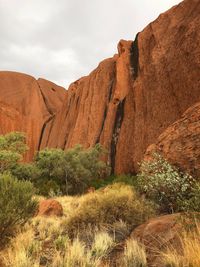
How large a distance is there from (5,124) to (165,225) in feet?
172

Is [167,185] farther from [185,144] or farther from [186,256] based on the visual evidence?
[186,256]

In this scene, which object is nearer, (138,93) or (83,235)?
(83,235)

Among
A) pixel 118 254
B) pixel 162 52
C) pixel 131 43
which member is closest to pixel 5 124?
pixel 131 43

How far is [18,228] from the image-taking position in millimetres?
8461

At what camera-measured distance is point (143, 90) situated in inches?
1009

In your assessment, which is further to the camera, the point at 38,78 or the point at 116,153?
the point at 38,78

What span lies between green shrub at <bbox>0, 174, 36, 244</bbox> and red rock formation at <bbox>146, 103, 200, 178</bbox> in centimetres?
443

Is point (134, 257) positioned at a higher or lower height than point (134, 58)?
lower

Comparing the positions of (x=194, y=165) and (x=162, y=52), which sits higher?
(x=162, y=52)

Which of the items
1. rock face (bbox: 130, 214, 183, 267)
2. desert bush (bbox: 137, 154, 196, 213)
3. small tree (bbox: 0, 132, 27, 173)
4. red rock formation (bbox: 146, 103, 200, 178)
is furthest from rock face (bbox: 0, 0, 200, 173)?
rock face (bbox: 130, 214, 183, 267)

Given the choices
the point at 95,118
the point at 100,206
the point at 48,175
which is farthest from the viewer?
the point at 95,118

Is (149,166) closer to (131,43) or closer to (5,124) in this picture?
(131,43)

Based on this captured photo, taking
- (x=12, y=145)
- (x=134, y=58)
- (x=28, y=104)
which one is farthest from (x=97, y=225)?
(x=28, y=104)

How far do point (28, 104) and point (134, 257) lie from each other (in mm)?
58821
